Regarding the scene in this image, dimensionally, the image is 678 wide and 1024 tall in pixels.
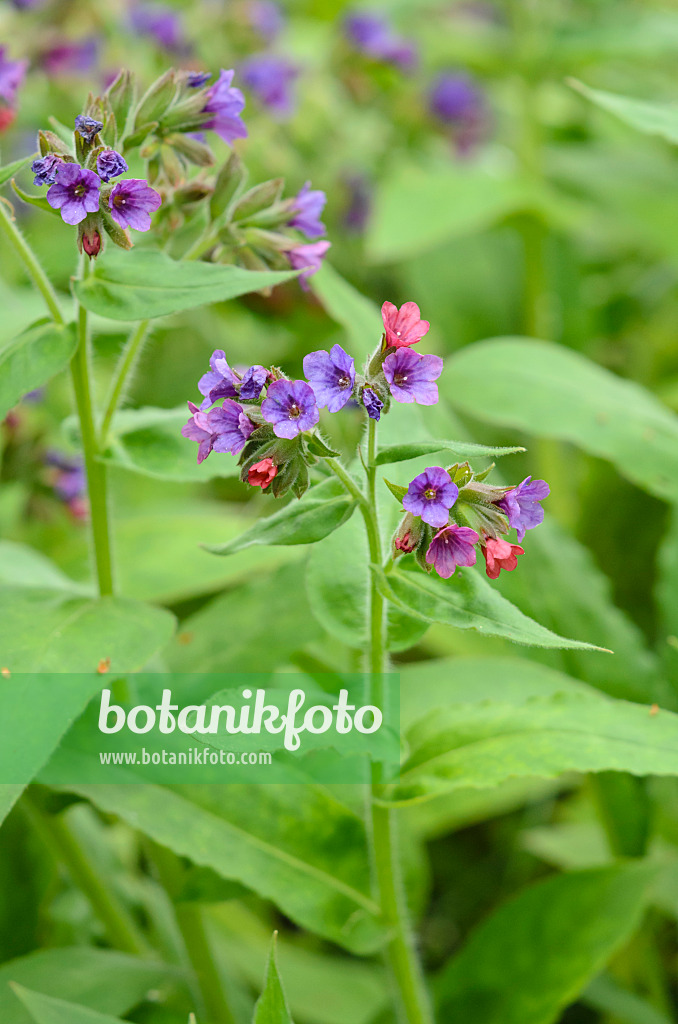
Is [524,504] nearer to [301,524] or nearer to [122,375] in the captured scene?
[301,524]

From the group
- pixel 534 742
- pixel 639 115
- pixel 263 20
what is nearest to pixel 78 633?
pixel 534 742

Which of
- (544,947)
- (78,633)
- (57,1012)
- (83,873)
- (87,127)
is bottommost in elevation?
(544,947)

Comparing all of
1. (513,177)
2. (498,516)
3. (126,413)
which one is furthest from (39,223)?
(498,516)

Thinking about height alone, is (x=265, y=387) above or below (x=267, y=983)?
above

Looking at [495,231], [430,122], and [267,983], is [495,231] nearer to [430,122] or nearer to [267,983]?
[430,122]

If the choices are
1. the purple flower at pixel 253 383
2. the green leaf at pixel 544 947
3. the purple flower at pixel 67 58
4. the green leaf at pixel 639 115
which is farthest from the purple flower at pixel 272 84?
the green leaf at pixel 544 947

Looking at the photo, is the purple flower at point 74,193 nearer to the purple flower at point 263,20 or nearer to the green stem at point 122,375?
the green stem at point 122,375
